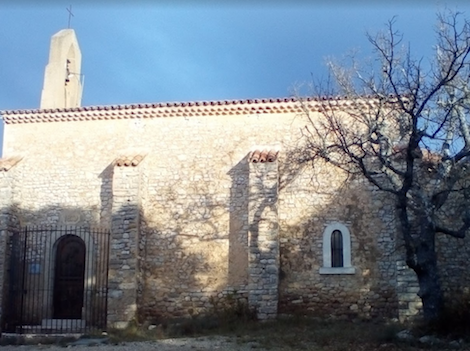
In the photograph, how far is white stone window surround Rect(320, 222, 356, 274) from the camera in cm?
1540

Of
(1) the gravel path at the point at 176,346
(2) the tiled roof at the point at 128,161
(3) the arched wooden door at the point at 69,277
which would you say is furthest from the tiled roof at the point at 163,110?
(1) the gravel path at the point at 176,346

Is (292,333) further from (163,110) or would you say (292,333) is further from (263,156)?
(163,110)

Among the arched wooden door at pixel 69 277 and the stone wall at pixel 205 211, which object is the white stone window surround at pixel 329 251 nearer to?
the stone wall at pixel 205 211

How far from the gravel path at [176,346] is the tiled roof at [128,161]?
5.54 meters

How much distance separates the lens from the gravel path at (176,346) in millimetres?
10906

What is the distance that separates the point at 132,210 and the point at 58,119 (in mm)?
4161

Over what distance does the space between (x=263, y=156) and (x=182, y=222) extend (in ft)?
10.3

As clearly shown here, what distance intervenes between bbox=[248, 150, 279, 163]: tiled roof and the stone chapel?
1.2 inches

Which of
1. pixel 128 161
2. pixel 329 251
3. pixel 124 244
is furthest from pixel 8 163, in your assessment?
pixel 329 251

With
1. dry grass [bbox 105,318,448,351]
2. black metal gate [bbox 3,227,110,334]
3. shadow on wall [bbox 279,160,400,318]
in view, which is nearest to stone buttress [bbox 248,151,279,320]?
dry grass [bbox 105,318,448,351]

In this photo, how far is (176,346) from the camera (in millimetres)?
11258

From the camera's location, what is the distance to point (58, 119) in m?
17.5

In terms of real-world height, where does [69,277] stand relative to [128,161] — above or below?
below

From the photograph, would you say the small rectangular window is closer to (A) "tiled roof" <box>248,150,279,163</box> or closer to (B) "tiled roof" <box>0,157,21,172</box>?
(A) "tiled roof" <box>248,150,279,163</box>
